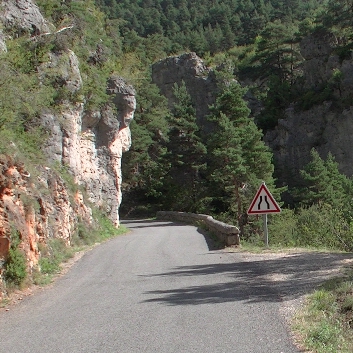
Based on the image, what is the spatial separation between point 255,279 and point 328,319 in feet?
10.3

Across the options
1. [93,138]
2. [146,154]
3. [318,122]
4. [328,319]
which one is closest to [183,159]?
[146,154]

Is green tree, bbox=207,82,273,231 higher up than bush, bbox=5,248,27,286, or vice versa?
green tree, bbox=207,82,273,231

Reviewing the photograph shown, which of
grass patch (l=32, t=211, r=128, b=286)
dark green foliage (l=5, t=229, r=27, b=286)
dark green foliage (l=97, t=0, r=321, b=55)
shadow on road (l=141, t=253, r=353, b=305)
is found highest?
dark green foliage (l=97, t=0, r=321, b=55)

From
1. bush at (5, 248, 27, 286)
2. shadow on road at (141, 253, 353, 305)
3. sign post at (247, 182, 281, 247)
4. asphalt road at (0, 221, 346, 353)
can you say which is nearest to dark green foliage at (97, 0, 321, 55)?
sign post at (247, 182, 281, 247)

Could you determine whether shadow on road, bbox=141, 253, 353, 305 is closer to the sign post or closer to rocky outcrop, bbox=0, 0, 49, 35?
the sign post

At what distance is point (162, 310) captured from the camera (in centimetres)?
743

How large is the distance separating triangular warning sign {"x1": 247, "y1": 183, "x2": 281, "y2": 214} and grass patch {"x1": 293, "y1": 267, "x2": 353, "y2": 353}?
5.66 metres

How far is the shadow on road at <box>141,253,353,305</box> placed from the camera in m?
7.98

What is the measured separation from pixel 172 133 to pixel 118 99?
1523cm

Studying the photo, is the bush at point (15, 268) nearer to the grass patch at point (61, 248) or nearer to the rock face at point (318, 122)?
the grass patch at point (61, 248)

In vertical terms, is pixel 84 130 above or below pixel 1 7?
below

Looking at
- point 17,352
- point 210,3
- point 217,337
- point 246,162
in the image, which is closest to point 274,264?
point 217,337

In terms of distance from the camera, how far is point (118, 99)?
106 feet

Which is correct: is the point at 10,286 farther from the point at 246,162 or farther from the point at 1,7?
the point at 246,162
